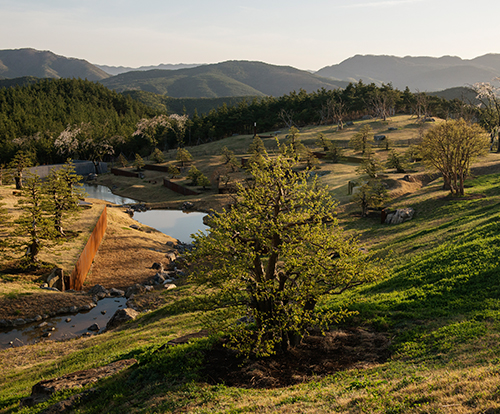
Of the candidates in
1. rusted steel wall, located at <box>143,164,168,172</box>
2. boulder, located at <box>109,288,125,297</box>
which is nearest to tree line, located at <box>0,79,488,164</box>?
rusted steel wall, located at <box>143,164,168,172</box>

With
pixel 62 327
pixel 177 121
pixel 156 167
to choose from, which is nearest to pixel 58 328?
pixel 62 327

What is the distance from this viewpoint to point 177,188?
59.1 m

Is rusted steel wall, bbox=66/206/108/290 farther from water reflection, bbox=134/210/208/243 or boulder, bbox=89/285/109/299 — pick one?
water reflection, bbox=134/210/208/243

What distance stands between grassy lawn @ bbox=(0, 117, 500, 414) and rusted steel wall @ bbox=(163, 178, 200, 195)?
A: 39418mm

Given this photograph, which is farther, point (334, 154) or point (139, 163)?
point (139, 163)

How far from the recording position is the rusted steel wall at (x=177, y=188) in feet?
186

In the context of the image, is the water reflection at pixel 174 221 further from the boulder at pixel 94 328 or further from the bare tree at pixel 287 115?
the bare tree at pixel 287 115

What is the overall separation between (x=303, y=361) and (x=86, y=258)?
72.9ft

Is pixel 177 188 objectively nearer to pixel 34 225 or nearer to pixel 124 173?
pixel 124 173

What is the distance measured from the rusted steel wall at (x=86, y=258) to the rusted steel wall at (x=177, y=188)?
22.4 m

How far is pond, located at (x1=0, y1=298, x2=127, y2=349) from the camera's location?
1845cm

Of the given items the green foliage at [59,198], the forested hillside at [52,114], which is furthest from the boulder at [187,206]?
A: the forested hillside at [52,114]

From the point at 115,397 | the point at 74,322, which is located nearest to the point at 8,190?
the point at 74,322

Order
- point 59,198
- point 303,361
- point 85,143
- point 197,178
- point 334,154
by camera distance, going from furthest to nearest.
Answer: point 85,143 → point 197,178 → point 334,154 → point 59,198 → point 303,361
